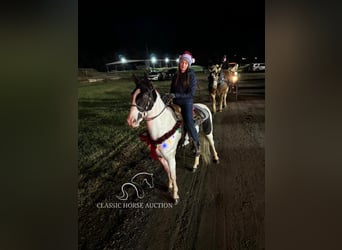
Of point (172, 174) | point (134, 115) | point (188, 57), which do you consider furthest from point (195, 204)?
point (188, 57)

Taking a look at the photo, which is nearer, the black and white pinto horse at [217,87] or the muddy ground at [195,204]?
the muddy ground at [195,204]

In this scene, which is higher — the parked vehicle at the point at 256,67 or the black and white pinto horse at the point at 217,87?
the parked vehicle at the point at 256,67

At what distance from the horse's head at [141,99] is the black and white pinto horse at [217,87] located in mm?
407

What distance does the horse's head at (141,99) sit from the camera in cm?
218

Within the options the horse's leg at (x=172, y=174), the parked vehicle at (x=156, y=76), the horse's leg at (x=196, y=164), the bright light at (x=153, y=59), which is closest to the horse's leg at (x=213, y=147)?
the horse's leg at (x=196, y=164)

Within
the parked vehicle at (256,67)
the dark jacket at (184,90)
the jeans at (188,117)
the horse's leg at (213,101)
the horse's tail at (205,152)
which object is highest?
the parked vehicle at (256,67)

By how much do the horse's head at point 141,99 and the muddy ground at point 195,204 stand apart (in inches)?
9.5

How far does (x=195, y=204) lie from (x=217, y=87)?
2.53 ft

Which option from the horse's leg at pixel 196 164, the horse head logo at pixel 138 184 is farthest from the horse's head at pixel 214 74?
the horse head logo at pixel 138 184

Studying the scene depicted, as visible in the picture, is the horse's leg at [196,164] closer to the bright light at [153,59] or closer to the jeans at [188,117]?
the jeans at [188,117]

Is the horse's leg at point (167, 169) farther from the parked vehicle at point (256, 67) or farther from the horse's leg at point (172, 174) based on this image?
the parked vehicle at point (256, 67)
